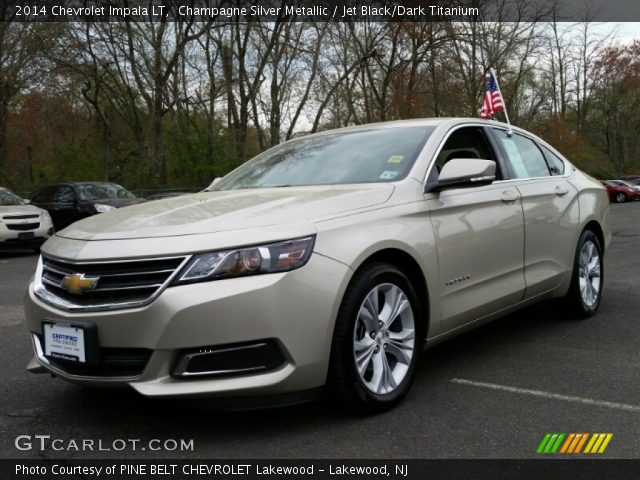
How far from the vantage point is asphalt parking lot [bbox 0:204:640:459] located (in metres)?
2.89

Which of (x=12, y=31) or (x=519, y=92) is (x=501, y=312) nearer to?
(x=12, y=31)

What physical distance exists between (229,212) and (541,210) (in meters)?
2.49

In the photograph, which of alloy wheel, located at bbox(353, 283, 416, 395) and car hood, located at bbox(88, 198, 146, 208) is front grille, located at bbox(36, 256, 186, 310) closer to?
alloy wheel, located at bbox(353, 283, 416, 395)

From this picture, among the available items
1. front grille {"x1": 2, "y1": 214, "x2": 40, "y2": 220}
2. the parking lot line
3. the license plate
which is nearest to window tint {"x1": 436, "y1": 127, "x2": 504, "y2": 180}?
the parking lot line

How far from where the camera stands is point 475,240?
3910 mm

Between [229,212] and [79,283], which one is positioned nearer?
[79,283]

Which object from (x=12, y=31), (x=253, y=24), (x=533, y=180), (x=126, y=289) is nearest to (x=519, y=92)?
(x=253, y=24)

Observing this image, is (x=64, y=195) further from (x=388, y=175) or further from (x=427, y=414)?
(x=427, y=414)

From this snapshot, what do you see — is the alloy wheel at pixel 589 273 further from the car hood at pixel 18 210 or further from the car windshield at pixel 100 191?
the car windshield at pixel 100 191

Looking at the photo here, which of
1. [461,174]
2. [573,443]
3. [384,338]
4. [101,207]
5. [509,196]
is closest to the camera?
[573,443]

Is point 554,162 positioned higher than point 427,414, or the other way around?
point 554,162

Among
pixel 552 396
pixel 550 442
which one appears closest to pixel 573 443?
pixel 550 442

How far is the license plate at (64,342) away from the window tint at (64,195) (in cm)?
1452

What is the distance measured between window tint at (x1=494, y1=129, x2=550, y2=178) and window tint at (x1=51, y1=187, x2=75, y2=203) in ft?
46.0
